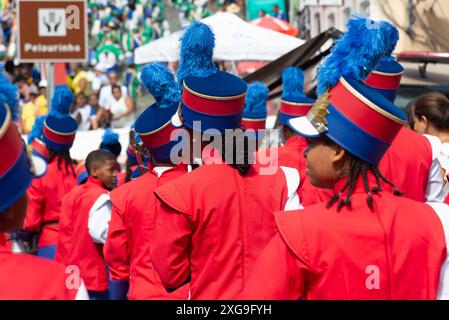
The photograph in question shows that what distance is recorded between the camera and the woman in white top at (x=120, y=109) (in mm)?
17294

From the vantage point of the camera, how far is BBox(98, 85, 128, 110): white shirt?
17828mm

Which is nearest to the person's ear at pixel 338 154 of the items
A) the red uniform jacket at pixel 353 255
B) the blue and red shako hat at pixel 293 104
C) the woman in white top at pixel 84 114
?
the red uniform jacket at pixel 353 255

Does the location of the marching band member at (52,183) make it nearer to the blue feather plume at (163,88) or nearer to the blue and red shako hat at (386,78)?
the blue feather plume at (163,88)

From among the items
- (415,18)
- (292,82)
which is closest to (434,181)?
(292,82)

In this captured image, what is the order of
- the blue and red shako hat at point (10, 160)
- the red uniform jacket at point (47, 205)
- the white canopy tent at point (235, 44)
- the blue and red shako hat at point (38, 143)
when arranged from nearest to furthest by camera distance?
the blue and red shako hat at point (10, 160) → the red uniform jacket at point (47, 205) → the blue and red shako hat at point (38, 143) → the white canopy tent at point (235, 44)

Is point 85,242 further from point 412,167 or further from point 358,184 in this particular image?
point 358,184

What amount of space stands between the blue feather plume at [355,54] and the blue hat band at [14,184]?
1.12 meters

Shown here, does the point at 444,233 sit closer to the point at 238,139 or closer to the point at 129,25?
the point at 238,139

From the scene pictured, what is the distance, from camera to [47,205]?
25.6 feet

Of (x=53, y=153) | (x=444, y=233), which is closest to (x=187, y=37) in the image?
(x=444, y=233)

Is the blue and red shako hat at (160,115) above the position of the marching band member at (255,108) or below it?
above

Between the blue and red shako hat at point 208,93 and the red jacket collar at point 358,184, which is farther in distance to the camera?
the blue and red shako hat at point 208,93

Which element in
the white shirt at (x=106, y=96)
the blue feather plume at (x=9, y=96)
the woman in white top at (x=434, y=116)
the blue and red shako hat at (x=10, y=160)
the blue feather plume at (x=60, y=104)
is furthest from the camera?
the white shirt at (x=106, y=96)
